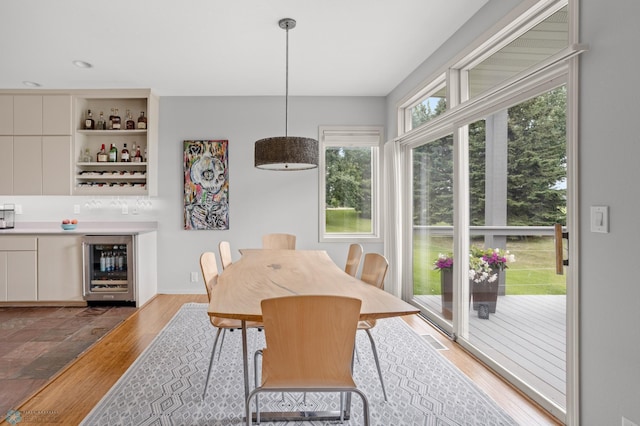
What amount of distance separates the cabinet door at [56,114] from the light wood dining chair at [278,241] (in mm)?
2833

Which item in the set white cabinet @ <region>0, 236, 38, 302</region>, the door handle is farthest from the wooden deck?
white cabinet @ <region>0, 236, 38, 302</region>

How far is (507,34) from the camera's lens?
2.45 metres

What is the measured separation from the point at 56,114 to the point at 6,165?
87cm

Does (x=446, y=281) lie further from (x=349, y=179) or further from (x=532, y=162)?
(x=349, y=179)

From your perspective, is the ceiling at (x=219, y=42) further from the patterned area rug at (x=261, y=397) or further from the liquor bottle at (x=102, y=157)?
the patterned area rug at (x=261, y=397)

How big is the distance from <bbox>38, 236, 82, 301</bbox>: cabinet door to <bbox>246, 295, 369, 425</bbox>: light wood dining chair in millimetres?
3637

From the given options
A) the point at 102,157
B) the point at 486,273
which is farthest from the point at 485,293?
the point at 102,157

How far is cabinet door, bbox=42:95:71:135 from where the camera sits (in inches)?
173

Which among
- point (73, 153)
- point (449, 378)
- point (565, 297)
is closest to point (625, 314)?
point (565, 297)

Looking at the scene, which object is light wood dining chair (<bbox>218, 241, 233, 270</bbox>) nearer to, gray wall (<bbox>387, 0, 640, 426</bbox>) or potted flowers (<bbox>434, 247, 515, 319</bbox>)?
potted flowers (<bbox>434, 247, 515, 319</bbox>)

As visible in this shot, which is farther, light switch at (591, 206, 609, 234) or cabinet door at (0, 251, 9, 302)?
cabinet door at (0, 251, 9, 302)

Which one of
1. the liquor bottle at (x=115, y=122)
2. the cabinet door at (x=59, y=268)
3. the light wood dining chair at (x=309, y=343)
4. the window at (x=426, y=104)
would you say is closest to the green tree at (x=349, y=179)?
the window at (x=426, y=104)

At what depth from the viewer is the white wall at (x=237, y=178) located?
4715 mm

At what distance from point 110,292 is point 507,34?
15.2 feet
